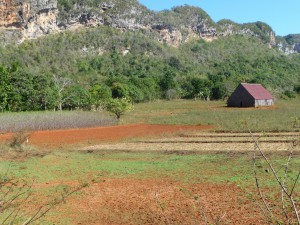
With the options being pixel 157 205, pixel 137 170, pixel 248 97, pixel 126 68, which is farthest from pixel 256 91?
pixel 157 205

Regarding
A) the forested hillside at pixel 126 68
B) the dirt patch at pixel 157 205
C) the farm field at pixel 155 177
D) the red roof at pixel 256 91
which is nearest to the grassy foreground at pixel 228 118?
the farm field at pixel 155 177

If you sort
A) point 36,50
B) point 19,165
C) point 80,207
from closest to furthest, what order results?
point 80,207, point 19,165, point 36,50

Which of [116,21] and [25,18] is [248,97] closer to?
[25,18]

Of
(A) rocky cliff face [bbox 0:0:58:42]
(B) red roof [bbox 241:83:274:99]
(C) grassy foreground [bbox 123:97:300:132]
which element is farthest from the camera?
(A) rocky cliff face [bbox 0:0:58:42]

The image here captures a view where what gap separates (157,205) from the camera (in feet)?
33.1

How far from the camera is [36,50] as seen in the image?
99.2m

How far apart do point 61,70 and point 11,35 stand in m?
27.6

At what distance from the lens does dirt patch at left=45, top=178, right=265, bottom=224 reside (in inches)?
355

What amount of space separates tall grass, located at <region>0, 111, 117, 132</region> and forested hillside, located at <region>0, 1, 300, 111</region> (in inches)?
393

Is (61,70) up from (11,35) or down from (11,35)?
down

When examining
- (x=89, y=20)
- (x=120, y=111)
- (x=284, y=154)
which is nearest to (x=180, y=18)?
(x=89, y=20)

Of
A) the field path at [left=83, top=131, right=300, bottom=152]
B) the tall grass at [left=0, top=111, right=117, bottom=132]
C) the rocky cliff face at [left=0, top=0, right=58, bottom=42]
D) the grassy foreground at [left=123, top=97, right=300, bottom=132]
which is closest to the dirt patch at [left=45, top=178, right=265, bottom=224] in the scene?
the grassy foreground at [left=123, top=97, right=300, bottom=132]

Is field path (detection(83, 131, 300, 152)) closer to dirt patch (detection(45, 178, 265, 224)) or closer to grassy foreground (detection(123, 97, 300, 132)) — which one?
grassy foreground (detection(123, 97, 300, 132))

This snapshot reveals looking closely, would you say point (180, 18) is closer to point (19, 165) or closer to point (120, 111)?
point (120, 111)
